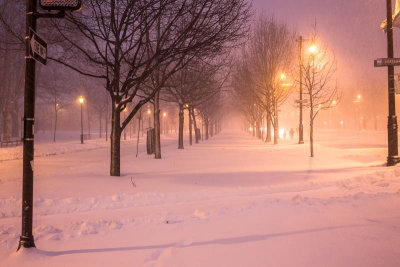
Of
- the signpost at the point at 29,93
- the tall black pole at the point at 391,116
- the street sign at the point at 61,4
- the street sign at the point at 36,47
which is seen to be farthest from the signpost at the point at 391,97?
the street sign at the point at 36,47

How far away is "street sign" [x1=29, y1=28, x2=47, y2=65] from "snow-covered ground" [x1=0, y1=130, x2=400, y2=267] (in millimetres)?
2752

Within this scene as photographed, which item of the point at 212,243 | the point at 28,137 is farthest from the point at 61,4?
the point at 212,243

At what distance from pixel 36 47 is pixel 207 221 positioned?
13.1ft

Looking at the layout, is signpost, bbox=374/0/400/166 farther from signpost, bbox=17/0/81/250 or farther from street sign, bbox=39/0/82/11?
signpost, bbox=17/0/81/250

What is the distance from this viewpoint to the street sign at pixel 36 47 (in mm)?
3832

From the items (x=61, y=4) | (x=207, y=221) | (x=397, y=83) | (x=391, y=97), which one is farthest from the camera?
(x=391, y=97)

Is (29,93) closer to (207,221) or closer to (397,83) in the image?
(207,221)

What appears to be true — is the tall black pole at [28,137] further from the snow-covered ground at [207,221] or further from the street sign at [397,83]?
the street sign at [397,83]

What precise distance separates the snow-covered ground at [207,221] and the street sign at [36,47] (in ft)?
9.03

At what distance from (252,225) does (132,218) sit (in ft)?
7.62

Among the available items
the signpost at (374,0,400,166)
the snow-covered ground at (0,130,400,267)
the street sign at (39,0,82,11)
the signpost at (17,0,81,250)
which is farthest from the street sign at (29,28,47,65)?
the signpost at (374,0,400,166)

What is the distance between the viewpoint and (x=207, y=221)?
5223 mm

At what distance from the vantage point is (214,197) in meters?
7.36

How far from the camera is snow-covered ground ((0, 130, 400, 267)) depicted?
12.3ft
